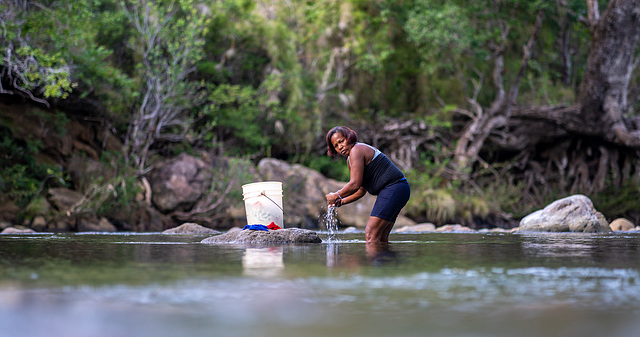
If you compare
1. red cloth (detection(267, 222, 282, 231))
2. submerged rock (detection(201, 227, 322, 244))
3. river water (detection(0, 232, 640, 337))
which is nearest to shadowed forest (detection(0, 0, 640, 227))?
red cloth (detection(267, 222, 282, 231))

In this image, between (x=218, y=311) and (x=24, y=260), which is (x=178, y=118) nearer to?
(x=24, y=260)

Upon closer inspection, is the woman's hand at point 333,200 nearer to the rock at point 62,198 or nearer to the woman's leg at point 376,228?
the woman's leg at point 376,228

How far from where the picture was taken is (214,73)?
62.5 feet

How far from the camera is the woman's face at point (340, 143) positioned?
725 centimetres

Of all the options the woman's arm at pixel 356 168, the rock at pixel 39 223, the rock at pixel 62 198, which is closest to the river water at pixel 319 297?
the woman's arm at pixel 356 168

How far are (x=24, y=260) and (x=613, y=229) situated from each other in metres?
11.3

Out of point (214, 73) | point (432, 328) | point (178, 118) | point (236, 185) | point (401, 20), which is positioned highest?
point (401, 20)

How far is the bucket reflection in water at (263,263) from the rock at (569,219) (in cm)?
707

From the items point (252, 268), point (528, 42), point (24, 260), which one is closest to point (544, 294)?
point (252, 268)

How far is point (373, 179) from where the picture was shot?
7.45 meters

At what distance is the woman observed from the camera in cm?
718

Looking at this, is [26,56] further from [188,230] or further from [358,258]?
[358,258]

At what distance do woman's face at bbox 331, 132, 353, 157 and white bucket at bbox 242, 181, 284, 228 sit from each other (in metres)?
1.08

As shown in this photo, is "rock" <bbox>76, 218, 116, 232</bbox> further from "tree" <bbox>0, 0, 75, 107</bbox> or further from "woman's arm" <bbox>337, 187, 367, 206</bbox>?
"woman's arm" <bbox>337, 187, 367, 206</bbox>
